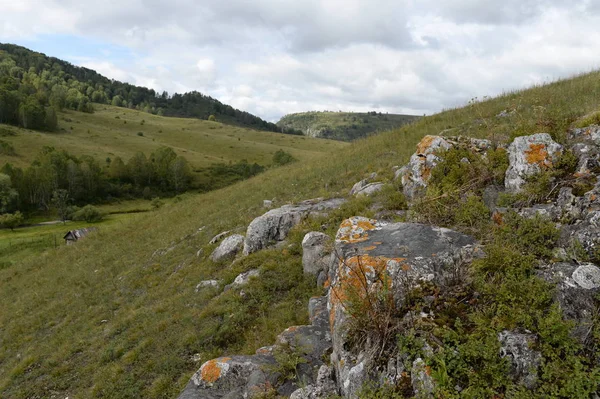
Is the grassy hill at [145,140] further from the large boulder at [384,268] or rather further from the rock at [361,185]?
the large boulder at [384,268]

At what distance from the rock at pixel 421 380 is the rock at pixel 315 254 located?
232 inches

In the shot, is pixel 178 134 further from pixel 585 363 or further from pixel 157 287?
pixel 585 363

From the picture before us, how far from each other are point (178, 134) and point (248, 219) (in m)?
156

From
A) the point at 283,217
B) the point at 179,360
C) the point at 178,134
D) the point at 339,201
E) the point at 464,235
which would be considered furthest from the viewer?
the point at 178,134

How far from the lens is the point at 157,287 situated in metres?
15.9

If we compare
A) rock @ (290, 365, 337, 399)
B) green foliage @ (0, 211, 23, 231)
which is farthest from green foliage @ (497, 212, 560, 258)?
green foliage @ (0, 211, 23, 231)

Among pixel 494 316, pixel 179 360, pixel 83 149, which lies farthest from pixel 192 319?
pixel 83 149

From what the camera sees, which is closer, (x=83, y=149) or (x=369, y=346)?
(x=369, y=346)

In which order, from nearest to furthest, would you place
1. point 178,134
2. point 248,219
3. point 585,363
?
point 585,363
point 248,219
point 178,134

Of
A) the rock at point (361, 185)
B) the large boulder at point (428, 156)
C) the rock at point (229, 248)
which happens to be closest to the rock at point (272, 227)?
the rock at point (229, 248)

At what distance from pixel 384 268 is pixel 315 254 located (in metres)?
5.07

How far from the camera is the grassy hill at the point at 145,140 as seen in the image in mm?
113125

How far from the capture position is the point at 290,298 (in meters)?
10.4

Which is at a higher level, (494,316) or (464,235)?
(464,235)
